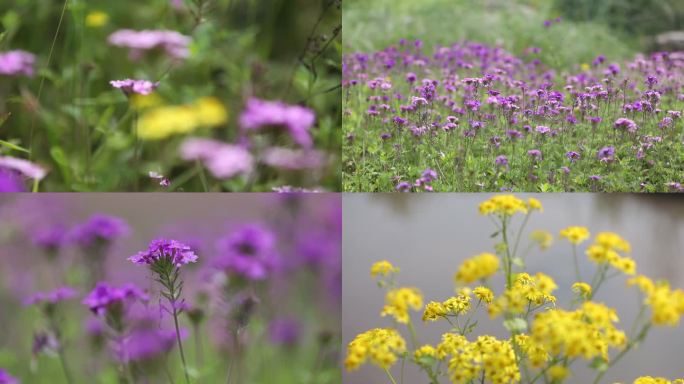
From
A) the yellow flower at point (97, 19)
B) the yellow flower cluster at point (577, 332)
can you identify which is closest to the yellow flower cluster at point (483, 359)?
the yellow flower cluster at point (577, 332)

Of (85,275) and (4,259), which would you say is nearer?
(85,275)

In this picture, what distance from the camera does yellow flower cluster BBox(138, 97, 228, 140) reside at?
1994 millimetres

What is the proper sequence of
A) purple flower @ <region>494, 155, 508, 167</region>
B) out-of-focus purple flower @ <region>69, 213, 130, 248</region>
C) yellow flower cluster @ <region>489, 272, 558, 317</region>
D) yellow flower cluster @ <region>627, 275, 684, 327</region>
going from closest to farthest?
yellow flower cluster @ <region>627, 275, 684, 327</region> < yellow flower cluster @ <region>489, 272, 558, 317</region> < out-of-focus purple flower @ <region>69, 213, 130, 248</region> < purple flower @ <region>494, 155, 508, 167</region>

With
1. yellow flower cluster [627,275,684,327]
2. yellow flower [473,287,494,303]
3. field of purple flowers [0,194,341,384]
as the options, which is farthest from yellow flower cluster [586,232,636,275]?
field of purple flowers [0,194,341,384]

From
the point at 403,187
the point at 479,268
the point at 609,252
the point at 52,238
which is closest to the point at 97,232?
the point at 52,238

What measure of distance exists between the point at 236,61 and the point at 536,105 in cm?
78

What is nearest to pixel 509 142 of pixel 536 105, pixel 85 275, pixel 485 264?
pixel 536 105

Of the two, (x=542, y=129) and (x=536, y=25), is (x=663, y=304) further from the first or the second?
(x=536, y=25)

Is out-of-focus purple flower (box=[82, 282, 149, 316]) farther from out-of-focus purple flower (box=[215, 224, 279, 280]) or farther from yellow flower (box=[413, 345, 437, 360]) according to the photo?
yellow flower (box=[413, 345, 437, 360])

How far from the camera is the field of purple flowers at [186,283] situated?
180cm

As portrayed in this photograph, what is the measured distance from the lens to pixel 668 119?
2109 millimetres

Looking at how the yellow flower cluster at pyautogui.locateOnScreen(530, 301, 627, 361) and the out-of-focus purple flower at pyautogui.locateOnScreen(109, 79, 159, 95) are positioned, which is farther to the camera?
the out-of-focus purple flower at pyautogui.locateOnScreen(109, 79, 159, 95)

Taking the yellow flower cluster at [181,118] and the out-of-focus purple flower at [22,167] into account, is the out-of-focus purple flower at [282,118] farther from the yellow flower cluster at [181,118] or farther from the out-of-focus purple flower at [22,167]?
the out-of-focus purple flower at [22,167]

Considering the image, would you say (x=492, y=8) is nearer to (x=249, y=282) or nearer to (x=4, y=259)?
(x=249, y=282)
